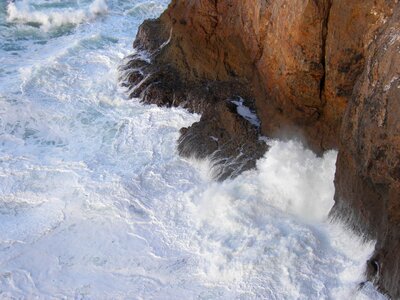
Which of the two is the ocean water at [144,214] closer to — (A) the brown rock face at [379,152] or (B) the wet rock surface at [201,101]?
(B) the wet rock surface at [201,101]

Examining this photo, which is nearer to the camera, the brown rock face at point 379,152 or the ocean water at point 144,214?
the brown rock face at point 379,152

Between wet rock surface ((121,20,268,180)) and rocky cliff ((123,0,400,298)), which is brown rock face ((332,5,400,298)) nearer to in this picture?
rocky cliff ((123,0,400,298))

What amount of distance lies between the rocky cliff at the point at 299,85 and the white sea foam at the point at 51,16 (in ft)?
12.1

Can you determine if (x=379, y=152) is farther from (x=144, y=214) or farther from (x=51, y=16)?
(x=51, y=16)

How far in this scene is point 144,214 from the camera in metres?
8.09

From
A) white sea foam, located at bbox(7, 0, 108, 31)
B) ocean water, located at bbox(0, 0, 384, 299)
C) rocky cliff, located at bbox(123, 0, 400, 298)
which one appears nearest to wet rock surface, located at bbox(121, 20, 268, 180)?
rocky cliff, located at bbox(123, 0, 400, 298)

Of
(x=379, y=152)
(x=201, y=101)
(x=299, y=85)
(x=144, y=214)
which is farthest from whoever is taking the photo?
(x=201, y=101)

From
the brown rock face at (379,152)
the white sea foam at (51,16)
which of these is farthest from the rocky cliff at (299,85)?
the white sea foam at (51,16)

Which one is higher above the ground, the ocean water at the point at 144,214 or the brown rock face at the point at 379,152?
the brown rock face at the point at 379,152

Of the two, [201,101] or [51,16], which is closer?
[201,101]

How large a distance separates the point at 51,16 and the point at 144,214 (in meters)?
8.56

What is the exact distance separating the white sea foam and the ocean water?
3827mm

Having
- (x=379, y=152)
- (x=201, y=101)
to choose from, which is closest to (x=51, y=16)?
(x=201, y=101)

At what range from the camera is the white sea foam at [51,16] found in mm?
14352
